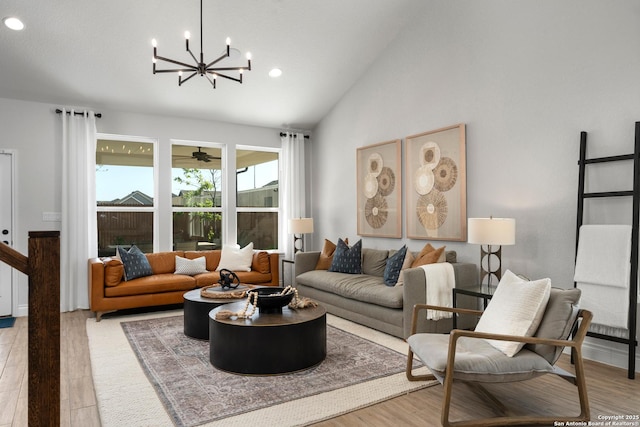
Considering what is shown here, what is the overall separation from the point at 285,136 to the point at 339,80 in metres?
1.44

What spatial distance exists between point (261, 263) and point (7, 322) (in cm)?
301

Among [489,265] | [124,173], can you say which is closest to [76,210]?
[124,173]

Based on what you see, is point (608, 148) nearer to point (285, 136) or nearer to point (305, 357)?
point (305, 357)

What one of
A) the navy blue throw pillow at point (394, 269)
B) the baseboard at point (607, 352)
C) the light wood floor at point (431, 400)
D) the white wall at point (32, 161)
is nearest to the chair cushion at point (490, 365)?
the light wood floor at point (431, 400)

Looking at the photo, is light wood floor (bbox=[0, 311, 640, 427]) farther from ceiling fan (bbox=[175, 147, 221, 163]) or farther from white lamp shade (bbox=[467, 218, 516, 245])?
ceiling fan (bbox=[175, 147, 221, 163])

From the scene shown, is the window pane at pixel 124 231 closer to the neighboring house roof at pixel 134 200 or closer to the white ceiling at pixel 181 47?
the neighboring house roof at pixel 134 200

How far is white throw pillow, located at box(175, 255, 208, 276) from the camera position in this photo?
18.5 feet

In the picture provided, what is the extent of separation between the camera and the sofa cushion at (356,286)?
4.13 metres

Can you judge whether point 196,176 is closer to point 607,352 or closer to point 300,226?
point 300,226

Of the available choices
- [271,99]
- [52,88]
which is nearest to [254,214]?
[271,99]

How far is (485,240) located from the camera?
3783mm

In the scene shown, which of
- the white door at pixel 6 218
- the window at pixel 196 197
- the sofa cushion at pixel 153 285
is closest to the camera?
the sofa cushion at pixel 153 285

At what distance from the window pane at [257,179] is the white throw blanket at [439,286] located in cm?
369

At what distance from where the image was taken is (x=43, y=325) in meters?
1.56
